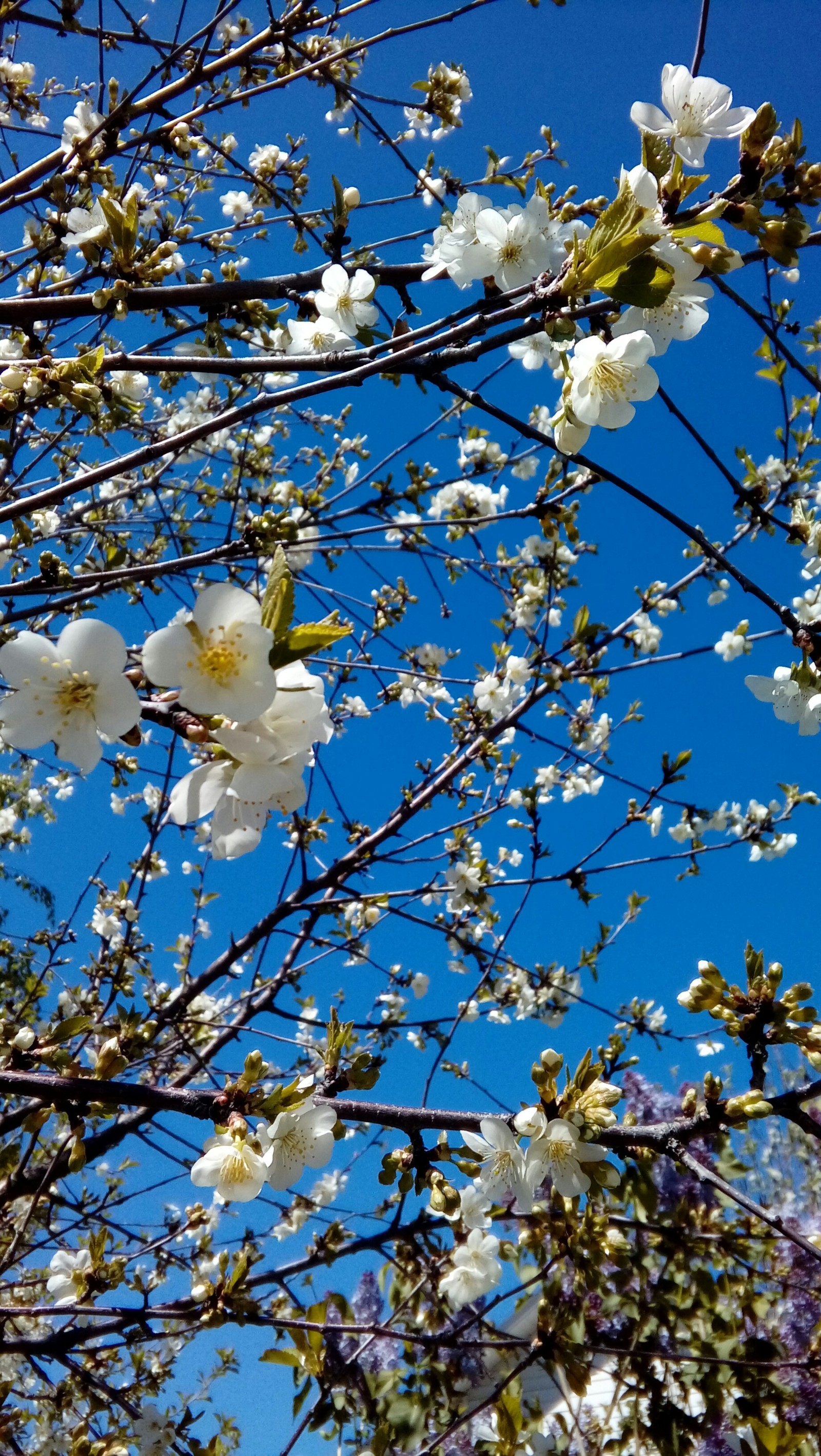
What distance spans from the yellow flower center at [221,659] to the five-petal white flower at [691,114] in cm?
101

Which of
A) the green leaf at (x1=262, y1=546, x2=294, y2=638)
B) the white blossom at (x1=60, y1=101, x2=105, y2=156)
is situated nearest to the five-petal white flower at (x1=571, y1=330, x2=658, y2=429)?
the green leaf at (x1=262, y1=546, x2=294, y2=638)

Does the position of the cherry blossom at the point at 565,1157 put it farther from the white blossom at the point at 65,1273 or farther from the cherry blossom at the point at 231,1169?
the white blossom at the point at 65,1273

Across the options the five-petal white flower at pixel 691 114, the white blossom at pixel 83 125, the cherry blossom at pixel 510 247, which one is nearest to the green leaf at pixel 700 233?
the five-petal white flower at pixel 691 114

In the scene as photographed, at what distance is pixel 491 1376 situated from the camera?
319 cm

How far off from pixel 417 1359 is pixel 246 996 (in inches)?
55.7

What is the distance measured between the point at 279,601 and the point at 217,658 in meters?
0.10

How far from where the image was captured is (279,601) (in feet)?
3.11

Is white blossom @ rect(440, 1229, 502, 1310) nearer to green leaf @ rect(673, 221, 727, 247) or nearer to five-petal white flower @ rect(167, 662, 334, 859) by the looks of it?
five-petal white flower @ rect(167, 662, 334, 859)

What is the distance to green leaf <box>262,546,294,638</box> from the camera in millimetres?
950

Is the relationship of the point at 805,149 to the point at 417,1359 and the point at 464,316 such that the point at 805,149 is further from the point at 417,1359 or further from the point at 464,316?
the point at 417,1359

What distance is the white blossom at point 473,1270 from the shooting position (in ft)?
8.20

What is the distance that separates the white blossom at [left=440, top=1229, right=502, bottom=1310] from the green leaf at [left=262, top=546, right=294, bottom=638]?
2171mm

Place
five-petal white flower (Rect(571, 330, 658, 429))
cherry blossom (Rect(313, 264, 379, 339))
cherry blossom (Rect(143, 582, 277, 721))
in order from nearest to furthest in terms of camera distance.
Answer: cherry blossom (Rect(143, 582, 277, 721)) → five-petal white flower (Rect(571, 330, 658, 429)) → cherry blossom (Rect(313, 264, 379, 339))

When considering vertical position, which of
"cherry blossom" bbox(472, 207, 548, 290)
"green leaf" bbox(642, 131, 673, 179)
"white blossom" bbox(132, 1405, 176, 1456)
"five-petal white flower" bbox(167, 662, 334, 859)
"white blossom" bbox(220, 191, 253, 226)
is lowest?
"white blossom" bbox(132, 1405, 176, 1456)
